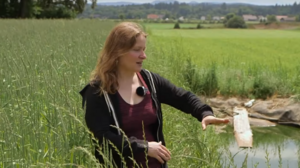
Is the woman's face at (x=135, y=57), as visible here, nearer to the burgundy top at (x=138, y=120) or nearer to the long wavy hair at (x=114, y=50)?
the long wavy hair at (x=114, y=50)

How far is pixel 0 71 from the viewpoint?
208 inches

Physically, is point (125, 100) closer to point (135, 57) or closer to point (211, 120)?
point (135, 57)

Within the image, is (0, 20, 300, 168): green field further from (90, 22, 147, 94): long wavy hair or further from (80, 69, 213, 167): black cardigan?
(90, 22, 147, 94): long wavy hair

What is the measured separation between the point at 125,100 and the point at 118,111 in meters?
0.09

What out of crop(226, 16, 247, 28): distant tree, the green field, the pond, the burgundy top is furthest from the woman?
crop(226, 16, 247, 28): distant tree

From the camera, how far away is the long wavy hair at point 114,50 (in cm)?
291

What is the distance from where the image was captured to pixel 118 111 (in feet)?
9.52

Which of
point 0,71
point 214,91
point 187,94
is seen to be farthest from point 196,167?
point 214,91

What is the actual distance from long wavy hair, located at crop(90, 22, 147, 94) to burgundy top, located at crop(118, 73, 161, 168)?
0.33 ft

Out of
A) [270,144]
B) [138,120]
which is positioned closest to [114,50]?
[138,120]

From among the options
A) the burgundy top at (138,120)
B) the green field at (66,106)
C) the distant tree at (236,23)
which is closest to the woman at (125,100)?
the burgundy top at (138,120)

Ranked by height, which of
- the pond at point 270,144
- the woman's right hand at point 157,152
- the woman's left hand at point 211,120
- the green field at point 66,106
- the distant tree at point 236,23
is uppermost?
the woman's left hand at point 211,120

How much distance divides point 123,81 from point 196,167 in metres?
1.70

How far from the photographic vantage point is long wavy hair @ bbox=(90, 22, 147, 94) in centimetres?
291
